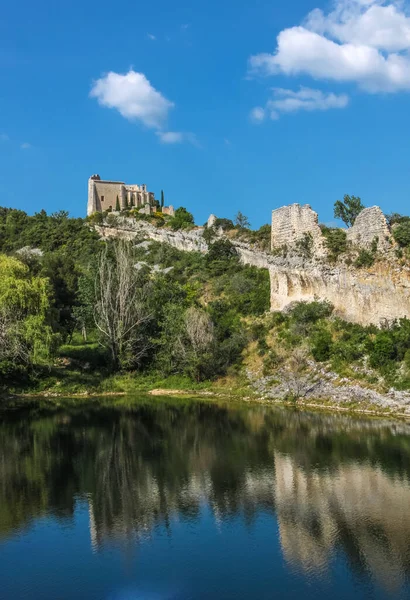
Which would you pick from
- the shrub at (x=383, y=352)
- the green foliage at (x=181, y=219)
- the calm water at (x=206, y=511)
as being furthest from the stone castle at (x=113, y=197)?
the calm water at (x=206, y=511)

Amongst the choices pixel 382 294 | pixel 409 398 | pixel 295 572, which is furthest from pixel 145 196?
pixel 295 572

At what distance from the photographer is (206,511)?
53.3 feet

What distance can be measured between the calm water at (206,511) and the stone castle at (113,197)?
54564mm

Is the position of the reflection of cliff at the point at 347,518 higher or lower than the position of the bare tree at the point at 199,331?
lower

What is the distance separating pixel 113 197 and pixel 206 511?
67335 millimetres

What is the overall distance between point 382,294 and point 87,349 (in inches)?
810

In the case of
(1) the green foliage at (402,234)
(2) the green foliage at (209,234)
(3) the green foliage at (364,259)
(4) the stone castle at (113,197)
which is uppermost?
(4) the stone castle at (113,197)

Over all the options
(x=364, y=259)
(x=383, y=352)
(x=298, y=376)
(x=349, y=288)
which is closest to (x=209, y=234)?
(x=349, y=288)

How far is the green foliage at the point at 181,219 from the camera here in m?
64.4

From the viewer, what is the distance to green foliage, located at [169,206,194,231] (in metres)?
64.4

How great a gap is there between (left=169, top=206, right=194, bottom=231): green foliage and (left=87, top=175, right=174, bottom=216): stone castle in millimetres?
5302

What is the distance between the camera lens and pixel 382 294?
109 ft

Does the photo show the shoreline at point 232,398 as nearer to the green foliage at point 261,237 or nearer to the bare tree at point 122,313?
the bare tree at point 122,313

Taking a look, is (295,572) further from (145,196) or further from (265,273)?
(145,196)
